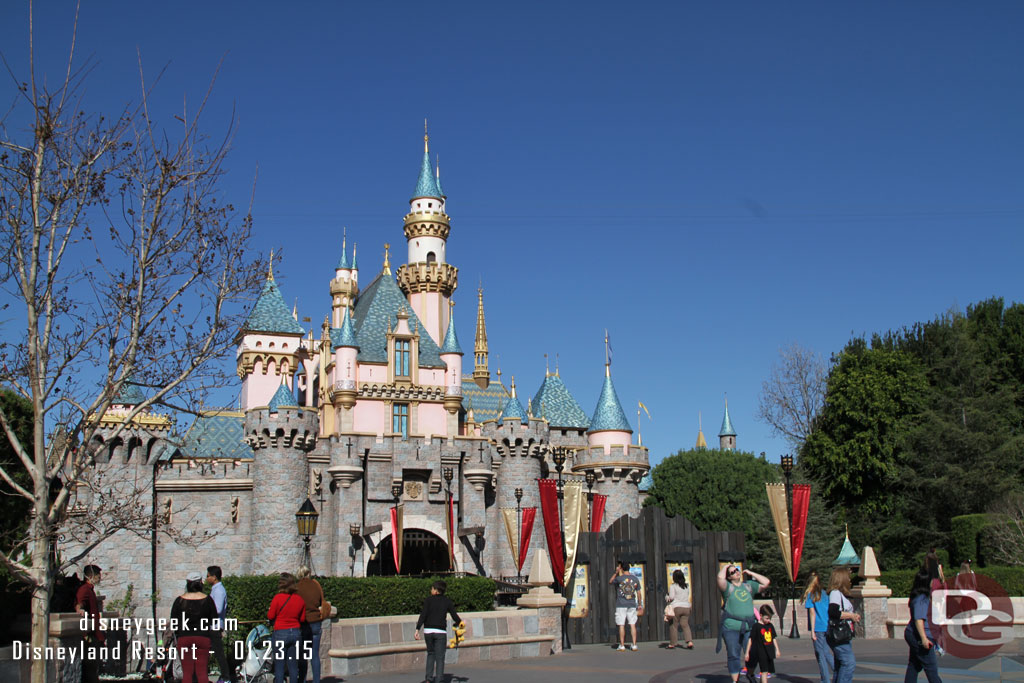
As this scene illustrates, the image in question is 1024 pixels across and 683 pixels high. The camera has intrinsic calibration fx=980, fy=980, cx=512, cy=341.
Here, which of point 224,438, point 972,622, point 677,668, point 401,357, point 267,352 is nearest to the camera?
point 677,668

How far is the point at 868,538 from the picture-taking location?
38062mm

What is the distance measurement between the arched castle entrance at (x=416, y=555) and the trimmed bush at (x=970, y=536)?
17.1m

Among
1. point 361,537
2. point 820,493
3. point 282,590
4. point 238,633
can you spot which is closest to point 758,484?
point 820,493

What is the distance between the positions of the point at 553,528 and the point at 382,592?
383 centimetres

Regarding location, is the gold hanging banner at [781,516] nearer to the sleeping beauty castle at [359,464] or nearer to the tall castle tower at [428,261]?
the sleeping beauty castle at [359,464]

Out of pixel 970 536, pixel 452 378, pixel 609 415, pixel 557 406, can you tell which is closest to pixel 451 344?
pixel 452 378

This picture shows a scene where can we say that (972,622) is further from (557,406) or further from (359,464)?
(557,406)

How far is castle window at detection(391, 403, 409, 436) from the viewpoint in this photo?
3766 centimetres

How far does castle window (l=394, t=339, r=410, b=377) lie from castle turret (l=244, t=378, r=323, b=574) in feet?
17.8

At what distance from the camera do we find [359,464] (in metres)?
34.0

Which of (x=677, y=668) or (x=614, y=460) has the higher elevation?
(x=614, y=460)

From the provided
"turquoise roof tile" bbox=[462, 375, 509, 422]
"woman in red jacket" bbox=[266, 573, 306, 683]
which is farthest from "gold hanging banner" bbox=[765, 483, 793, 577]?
"turquoise roof tile" bbox=[462, 375, 509, 422]

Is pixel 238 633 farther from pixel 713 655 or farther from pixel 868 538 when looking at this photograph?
pixel 868 538

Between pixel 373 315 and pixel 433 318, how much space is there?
186 inches
